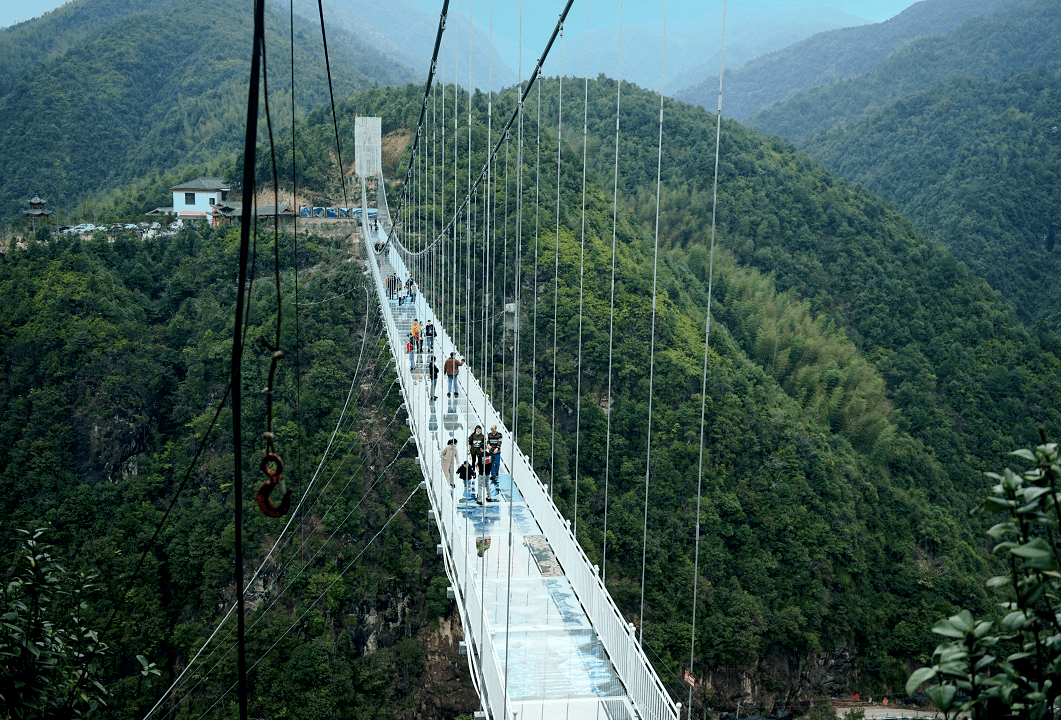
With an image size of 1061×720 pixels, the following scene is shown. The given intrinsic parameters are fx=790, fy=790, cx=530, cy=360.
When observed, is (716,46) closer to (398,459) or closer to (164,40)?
(164,40)

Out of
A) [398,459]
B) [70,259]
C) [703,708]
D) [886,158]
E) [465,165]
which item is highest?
[886,158]

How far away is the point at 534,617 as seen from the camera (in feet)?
18.7

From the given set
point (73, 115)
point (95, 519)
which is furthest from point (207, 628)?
point (73, 115)

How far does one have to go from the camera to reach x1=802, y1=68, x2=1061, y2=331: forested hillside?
41406 mm

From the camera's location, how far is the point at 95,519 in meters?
18.2

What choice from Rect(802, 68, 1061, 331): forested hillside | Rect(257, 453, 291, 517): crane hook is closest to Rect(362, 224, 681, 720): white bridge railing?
Rect(257, 453, 291, 517): crane hook

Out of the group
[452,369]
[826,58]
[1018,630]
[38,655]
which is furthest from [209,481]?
[826,58]

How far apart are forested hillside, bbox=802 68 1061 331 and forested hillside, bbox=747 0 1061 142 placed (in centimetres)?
1202

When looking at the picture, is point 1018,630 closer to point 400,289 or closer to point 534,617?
point 534,617

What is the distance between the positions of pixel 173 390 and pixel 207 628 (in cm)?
727

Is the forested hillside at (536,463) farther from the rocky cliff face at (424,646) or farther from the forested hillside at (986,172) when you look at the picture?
the forested hillside at (986,172)

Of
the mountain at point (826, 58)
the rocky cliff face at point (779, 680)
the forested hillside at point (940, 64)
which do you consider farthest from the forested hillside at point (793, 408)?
the mountain at point (826, 58)

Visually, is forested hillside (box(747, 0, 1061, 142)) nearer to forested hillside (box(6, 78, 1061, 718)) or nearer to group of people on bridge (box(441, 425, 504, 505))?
forested hillside (box(6, 78, 1061, 718))

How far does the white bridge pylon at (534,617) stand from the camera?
184 inches
